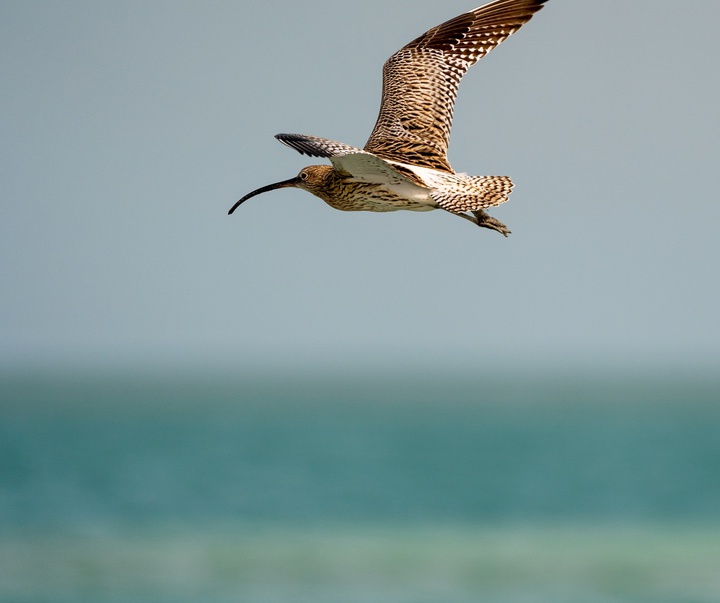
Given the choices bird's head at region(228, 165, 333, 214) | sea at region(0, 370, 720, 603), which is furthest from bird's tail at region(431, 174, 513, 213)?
sea at region(0, 370, 720, 603)

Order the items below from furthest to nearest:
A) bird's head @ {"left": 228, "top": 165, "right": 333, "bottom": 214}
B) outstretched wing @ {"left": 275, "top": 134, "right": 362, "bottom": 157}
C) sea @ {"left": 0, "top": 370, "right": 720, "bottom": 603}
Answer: sea @ {"left": 0, "top": 370, "right": 720, "bottom": 603}, bird's head @ {"left": 228, "top": 165, "right": 333, "bottom": 214}, outstretched wing @ {"left": 275, "top": 134, "right": 362, "bottom": 157}

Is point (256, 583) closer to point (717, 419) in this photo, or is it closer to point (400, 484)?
point (400, 484)

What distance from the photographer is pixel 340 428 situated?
95875 mm

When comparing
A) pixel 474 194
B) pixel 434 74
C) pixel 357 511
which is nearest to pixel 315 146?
pixel 474 194

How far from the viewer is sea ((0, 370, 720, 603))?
127 ft

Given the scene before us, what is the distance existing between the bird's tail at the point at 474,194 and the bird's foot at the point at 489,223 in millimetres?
749

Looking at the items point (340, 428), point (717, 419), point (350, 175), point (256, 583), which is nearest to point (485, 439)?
point (340, 428)

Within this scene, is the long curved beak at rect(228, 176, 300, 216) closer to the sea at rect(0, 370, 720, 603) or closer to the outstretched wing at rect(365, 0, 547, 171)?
the outstretched wing at rect(365, 0, 547, 171)

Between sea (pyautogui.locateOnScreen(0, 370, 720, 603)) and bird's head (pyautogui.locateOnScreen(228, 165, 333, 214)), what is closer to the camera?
bird's head (pyautogui.locateOnScreen(228, 165, 333, 214))

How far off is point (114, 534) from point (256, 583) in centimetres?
908

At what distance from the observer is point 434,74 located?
45.0 feet

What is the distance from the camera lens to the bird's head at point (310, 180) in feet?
39.4

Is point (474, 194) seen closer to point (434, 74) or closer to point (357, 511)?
point (434, 74)

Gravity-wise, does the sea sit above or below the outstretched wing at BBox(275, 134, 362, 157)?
above
